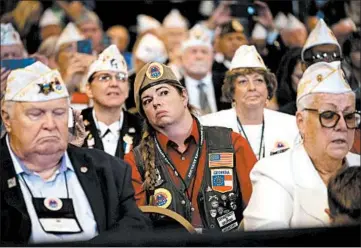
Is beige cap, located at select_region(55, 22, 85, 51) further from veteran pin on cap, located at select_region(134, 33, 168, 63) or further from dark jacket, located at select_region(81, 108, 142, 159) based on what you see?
dark jacket, located at select_region(81, 108, 142, 159)

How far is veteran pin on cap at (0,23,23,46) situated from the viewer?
4.96 m

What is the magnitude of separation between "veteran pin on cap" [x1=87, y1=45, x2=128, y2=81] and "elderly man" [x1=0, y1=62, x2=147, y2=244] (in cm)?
19

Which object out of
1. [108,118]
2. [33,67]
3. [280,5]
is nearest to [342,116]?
Answer: [280,5]

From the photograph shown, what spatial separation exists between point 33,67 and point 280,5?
42.7 inches

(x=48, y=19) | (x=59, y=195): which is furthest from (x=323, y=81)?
(x=48, y=19)

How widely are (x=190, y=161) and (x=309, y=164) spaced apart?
46 centimetres

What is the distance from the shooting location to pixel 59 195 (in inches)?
181

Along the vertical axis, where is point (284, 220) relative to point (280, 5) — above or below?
below

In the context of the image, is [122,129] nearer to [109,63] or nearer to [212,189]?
[109,63]

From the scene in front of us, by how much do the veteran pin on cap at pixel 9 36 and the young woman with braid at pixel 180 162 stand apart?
2.05 feet

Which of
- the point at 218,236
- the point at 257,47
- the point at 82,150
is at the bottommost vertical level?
the point at 218,236

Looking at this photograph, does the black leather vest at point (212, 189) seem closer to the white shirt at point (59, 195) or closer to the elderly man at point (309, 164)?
the elderly man at point (309, 164)

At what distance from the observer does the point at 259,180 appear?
4691 millimetres

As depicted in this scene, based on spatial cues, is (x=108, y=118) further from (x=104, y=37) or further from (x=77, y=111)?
(x=104, y=37)
